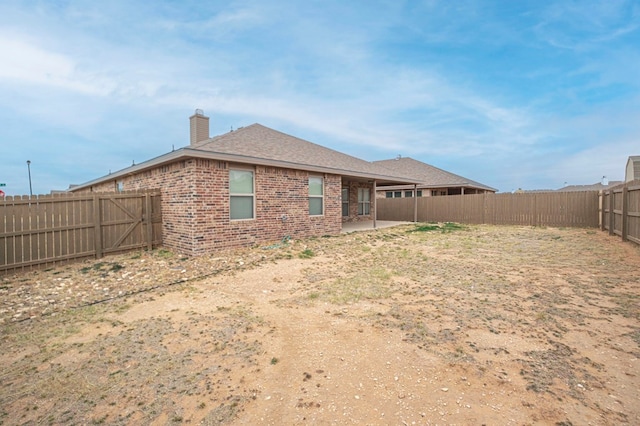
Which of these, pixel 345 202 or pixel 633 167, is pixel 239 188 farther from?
pixel 633 167

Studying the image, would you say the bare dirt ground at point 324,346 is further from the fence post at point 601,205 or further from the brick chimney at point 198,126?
the fence post at point 601,205

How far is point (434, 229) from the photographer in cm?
1520

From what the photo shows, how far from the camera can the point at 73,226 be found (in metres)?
7.82

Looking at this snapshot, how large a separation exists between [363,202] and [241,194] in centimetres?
1067

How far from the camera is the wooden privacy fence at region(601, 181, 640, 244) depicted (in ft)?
29.9

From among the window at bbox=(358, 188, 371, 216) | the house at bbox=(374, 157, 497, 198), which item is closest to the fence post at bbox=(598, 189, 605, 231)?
the house at bbox=(374, 157, 497, 198)

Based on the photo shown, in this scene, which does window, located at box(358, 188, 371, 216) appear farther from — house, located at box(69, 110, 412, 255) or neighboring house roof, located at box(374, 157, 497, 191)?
house, located at box(69, 110, 412, 255)

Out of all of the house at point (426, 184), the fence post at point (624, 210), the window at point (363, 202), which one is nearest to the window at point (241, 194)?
the window at point (363, 202)

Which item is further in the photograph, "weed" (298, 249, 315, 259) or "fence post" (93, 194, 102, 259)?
"weed" (298, 249, 315, 259)

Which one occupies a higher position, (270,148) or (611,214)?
(270,148)

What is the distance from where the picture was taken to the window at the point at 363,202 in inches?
724

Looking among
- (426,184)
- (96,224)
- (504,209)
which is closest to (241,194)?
(96,224)

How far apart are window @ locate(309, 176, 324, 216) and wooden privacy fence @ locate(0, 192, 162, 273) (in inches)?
213

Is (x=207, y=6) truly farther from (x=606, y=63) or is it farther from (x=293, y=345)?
(x=606, y=63)
